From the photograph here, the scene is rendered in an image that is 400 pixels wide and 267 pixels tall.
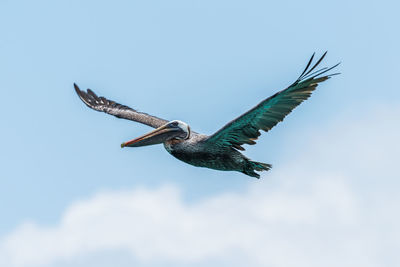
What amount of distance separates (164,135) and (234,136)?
1662 mm

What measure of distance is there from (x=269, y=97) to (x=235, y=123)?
2.93 feet

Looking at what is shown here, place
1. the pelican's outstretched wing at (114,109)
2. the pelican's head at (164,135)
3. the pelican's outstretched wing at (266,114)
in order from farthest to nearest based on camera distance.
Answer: the pelican's outstretched wing at (114,109)
the pelican's head at (164,135)
the pelican's outstretched wing at (266,114)

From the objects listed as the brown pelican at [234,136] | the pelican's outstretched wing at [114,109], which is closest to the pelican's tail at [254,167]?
the brown pelican at [234,136]

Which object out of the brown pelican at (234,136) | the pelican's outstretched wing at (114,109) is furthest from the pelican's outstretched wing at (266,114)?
the pelican's outstretched wing at (114,109)

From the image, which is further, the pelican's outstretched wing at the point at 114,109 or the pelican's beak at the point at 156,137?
the pelican's outstretched wing at the point at 114,109

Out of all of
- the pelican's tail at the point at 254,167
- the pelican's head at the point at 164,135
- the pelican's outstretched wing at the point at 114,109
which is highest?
the pelican's outstretched wing at the point at 114,109

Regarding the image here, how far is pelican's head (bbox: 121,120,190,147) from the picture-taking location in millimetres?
16250

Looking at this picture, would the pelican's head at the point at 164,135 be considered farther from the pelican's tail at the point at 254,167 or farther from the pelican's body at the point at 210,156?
the pelican's tail at the point at 254,167

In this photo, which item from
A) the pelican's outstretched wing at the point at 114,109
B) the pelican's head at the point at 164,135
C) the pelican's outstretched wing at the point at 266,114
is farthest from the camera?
the pelican's outstretched wing at the point at 114,109

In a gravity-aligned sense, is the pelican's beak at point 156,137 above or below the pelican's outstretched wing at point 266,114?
above

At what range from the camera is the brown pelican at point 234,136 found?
14547mm

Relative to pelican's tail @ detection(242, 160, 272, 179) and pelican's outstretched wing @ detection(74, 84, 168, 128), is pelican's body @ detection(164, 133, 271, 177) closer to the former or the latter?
pelican's tail @ detection(242, 160, 272, 179)

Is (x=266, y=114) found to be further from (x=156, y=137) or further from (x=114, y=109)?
(x=114, y=109)

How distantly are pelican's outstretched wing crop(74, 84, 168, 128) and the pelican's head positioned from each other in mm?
2593
